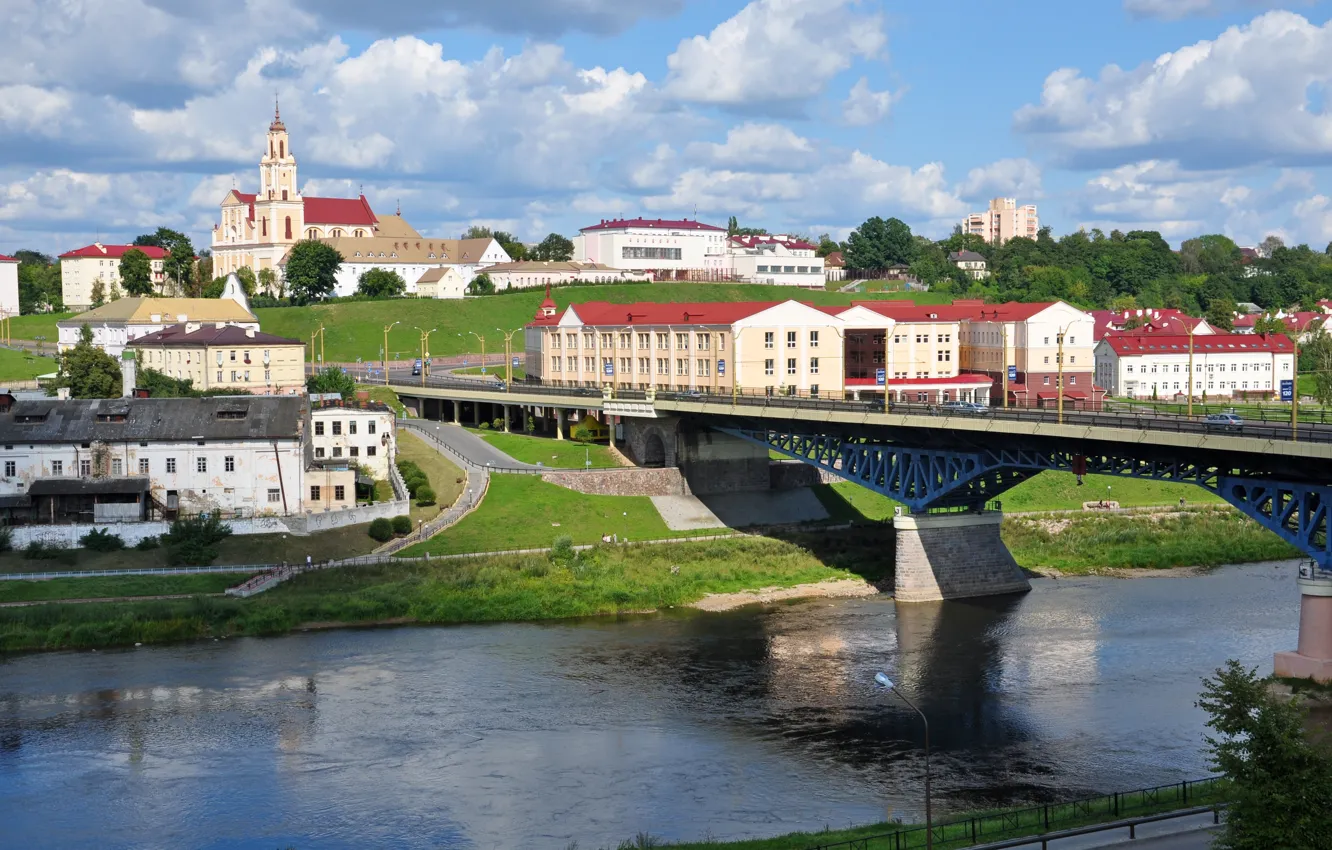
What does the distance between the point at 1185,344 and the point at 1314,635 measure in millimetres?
90691

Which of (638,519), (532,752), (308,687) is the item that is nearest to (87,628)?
(308,687)

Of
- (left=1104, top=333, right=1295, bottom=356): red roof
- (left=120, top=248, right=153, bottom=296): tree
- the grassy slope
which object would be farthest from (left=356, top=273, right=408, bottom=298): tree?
(left=1104, top=333, right=1295, bottom=356): red roof

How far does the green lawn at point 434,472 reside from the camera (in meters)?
86.4

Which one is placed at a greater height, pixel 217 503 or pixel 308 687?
pixel 217 503

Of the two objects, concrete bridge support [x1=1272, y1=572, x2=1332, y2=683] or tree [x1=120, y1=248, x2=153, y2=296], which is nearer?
concrete bridge support [x1=1272, y1=572, x2=1332, y2=683]

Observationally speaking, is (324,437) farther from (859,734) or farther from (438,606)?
(859,734)

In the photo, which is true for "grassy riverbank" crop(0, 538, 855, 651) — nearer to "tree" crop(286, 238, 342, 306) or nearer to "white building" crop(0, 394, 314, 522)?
"white building" crop(0, 394, 314, 522)

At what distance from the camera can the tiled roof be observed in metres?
115

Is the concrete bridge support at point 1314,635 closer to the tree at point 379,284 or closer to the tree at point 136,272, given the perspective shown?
the tree at point 379,284

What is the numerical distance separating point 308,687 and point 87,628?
45.1 feet

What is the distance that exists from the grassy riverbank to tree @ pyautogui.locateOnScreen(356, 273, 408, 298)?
116239 millimetres

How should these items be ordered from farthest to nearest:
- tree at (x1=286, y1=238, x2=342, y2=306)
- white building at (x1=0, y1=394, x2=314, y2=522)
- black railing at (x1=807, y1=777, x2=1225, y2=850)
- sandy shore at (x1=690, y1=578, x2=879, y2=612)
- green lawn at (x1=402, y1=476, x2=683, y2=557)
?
tree at (x1=286, y1=238, x2=342, y2=306), green lawn at (x1=402, y1=476, x2=683, y2=557), white building at (x1=0, y1=394, x2=314, y2=522), sandy shore at (x1=690, y1=578, x2=879, y2=612), black railing at (x1=807, y1=777, x2=1225, y2=850)

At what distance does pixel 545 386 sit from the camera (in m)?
115

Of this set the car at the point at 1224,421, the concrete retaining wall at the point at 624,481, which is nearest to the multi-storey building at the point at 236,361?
the concrete retaining wall at the point at 624,481
